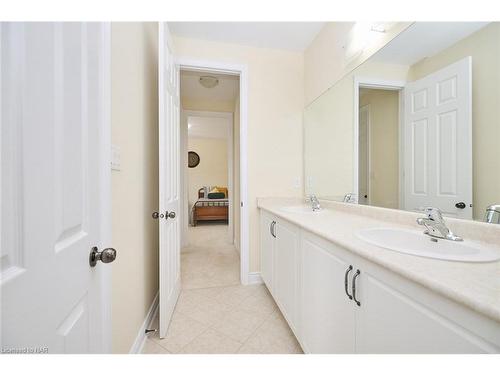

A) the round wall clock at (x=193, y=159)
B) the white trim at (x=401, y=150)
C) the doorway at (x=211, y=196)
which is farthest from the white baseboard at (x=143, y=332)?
the round wall clock at (x=193, y=159)

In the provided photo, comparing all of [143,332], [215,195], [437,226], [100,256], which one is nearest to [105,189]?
[100,256]

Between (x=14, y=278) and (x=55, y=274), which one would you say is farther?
(x=55, y=274)

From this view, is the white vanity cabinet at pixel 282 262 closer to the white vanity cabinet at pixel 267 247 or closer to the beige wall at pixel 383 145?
the white vanity cabinet at pixel 267 247

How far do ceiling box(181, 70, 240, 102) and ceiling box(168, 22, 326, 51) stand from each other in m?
0.56

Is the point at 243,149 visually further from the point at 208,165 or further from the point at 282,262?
the point at 208,165

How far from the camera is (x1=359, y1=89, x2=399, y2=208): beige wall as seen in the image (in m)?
1.29

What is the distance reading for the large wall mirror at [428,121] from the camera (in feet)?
2.84

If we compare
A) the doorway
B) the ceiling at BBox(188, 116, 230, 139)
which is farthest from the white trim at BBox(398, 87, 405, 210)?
the ceiling at BBox(188, 116, 230, 139)

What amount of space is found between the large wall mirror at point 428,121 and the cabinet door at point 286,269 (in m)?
0.62

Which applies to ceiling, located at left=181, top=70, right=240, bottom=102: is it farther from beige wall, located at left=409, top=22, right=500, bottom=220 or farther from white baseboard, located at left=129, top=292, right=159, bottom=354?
white baseboard, located at left=129, top=292, right=159, bottom=354
